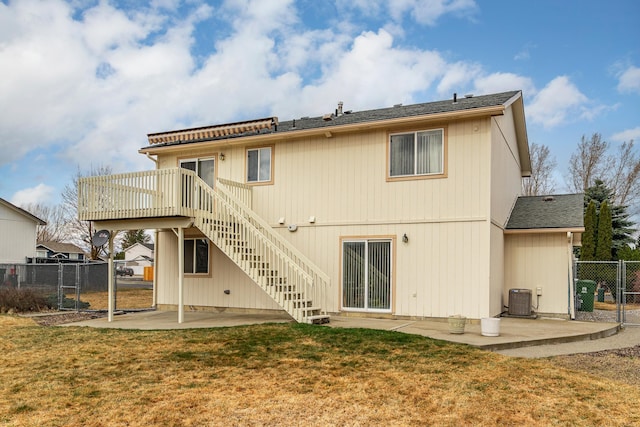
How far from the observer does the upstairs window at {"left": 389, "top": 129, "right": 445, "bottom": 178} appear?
12.7 meters

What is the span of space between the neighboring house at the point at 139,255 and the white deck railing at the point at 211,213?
4685 cm

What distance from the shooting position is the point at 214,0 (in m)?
15.1

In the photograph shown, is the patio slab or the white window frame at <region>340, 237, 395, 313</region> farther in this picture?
the white window frame at <region>340, 237, 395, 313</region>

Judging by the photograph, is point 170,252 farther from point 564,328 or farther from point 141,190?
point 564,328

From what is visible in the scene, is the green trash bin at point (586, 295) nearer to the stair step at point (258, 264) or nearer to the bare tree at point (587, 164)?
the stair step at point (258, 264)

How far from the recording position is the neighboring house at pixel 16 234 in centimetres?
2891

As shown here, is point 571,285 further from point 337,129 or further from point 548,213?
point 337,129

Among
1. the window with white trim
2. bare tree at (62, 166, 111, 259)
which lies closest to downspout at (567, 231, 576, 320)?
the window with white trim

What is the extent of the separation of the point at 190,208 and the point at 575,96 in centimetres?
2260

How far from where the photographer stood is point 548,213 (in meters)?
15.0

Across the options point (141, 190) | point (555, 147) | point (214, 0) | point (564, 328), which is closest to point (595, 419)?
point (564, 328)

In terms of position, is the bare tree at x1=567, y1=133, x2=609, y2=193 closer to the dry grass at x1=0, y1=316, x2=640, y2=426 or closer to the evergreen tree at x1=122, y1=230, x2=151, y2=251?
the dry grass at x1=0, y1=316, x2=640, y2=426

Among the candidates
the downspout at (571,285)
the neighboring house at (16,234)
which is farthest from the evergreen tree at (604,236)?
the neighboring house at (16,234)

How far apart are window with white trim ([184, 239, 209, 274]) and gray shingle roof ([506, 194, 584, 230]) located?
28.5ft
